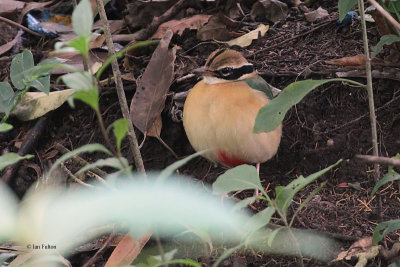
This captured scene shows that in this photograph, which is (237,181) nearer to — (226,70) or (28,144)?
(226,70)

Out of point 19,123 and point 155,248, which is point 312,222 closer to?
point 155,248

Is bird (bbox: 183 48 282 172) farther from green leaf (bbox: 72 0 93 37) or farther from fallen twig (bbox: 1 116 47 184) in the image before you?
green leaf (bbox: 72 0 93 37)

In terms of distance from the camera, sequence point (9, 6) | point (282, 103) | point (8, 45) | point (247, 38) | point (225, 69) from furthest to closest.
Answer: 1. point (9, 6)
2. point (8, 45)
3. point (247, 38)
4. point (225, 69)
5. point (282, 103)

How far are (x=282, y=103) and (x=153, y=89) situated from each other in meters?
1.81

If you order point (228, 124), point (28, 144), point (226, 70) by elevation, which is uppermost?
point (226, 70)

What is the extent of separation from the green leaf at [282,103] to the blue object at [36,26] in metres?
3.06

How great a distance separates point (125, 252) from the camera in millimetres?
3381

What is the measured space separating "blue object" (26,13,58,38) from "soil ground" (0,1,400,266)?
89cm

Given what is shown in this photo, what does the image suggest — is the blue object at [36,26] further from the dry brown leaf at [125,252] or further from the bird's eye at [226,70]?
the dry brown leaf at [125,252]

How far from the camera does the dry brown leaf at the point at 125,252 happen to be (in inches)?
131

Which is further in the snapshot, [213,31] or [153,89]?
[213,31]

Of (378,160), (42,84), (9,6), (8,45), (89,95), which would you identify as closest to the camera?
(89,95)

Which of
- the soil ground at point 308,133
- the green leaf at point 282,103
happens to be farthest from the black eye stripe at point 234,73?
the green leaf at point 282,103

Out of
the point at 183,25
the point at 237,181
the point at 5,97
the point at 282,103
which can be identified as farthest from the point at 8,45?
the point at 237,181
